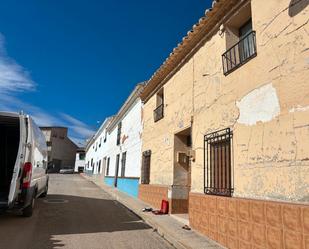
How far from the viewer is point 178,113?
979 cm

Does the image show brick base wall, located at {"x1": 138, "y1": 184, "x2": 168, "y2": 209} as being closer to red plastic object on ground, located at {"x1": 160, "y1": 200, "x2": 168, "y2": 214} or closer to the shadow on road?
red plastic object on ground, located at {"x1": 160, "y1": 200, "x2": 168, "y2": 214}

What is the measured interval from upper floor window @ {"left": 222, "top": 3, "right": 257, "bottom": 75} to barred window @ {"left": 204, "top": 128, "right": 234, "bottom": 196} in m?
1.40

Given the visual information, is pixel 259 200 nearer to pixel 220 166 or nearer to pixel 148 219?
pixel 220 166

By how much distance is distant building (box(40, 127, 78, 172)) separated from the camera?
58.3 m

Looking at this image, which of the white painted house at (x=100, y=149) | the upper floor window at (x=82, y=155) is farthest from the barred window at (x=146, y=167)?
the upper floor window at (x=82, y=155)

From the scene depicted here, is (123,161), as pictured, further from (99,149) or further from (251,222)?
(99,149)

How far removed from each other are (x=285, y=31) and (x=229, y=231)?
11.7 ft

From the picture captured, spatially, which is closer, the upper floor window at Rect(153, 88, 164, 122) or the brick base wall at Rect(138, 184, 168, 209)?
the brick base wall at Rect(138, 184, 168, 209)

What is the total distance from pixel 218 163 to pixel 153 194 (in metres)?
5.18

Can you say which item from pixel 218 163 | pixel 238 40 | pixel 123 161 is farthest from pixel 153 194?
pixel 123 161

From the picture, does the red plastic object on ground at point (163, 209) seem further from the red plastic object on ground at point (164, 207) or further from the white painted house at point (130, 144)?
the white painted house at point (130, 144)

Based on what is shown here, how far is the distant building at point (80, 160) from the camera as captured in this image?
6066 centimetres

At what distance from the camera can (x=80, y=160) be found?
61.8m

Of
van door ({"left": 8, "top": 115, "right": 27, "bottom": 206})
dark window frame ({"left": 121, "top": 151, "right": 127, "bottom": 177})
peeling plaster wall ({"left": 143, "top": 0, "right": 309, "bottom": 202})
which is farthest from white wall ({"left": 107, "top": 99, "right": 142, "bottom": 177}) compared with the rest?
van door ({"left": 8, "top": 115, "right": 27, "bottom": 206})
